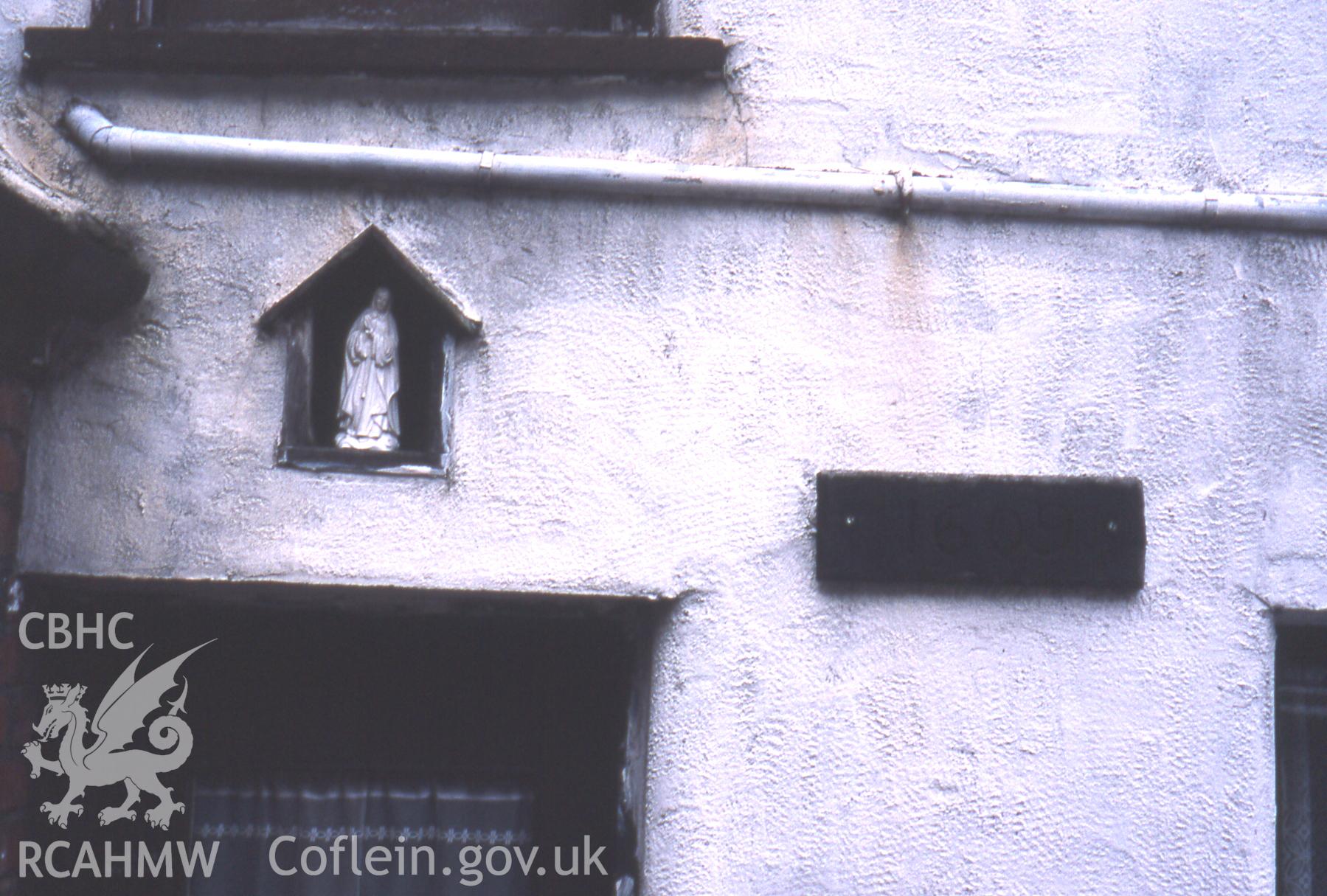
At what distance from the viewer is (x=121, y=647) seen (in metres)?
2.16

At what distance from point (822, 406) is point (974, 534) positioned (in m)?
0.42

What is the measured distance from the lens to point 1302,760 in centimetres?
224

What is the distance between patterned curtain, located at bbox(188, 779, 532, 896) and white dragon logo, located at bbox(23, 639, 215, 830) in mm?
100

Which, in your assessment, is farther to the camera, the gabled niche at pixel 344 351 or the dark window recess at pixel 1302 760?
the dark window recess at pixel 1302 760

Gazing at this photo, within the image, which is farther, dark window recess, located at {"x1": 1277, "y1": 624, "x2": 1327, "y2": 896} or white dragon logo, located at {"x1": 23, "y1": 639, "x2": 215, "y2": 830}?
dark window recess, located at {"x1": 1277, "y1": 624, "x2": 1327, "y2": 896}

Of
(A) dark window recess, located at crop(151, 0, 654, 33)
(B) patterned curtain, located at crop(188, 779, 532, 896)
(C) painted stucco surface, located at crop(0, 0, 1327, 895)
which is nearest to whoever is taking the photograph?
(C) painted stucco surface, located at crop(0, 0, 1327, 895)

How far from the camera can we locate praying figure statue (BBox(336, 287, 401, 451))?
2.12 m

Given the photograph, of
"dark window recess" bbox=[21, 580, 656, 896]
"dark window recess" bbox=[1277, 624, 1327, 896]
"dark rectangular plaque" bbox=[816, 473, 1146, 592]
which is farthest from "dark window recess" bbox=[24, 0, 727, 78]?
"dark window recess" bbox=[1277, 624, 1327, 896]

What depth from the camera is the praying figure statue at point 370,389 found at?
6.96ft

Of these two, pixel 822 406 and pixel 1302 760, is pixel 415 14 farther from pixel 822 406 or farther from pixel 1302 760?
pixel 1302 760

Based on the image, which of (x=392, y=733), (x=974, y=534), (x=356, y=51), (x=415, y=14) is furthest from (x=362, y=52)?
(x=974, y=534)

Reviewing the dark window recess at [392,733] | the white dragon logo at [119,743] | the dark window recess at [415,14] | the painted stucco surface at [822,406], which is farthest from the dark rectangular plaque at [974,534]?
the white dragon logo at [119,743]

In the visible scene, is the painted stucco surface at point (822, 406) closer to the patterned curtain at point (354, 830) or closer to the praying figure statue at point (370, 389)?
the praying figure statue at point (370, 389)

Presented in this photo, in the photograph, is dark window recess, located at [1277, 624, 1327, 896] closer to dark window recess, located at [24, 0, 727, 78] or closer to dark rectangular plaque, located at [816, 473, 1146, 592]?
dark rectangular plaque, located at [816, 473, 1146, 592]
